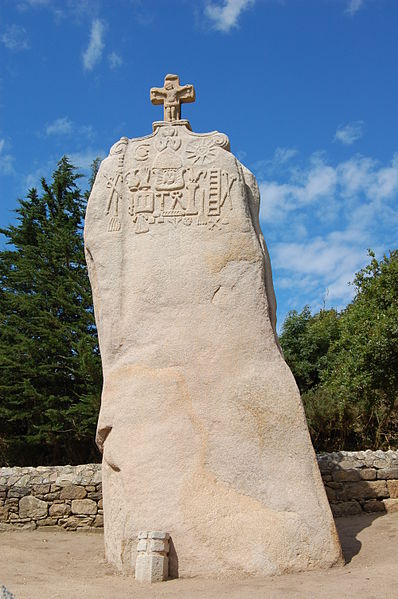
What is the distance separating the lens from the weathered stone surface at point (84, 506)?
834 centimetres

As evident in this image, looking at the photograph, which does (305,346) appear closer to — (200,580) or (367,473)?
(367,473)

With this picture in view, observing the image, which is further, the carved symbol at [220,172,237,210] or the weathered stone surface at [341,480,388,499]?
the weathered stone surface at [341,480,388,499]

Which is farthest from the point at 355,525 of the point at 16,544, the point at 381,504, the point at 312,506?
the point at 16,544

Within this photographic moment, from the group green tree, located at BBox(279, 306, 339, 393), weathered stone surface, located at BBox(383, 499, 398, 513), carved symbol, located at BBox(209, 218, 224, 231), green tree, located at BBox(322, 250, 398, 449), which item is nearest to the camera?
carved symbol, located at BBox(209, 218, 224, 231)

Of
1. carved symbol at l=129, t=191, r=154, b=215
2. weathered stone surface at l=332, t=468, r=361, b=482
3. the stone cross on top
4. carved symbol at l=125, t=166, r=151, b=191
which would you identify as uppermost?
the stone cross on top

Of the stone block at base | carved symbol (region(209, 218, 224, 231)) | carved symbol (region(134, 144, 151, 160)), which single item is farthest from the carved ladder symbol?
the stone block at base

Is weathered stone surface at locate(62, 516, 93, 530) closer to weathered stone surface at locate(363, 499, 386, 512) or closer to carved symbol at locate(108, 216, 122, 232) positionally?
weathered stone surface at locate(363, 499, 386, 512)

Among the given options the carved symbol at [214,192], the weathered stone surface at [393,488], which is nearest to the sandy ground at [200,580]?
the weathered stone surface at [393,488]

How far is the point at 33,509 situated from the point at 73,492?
0.60m

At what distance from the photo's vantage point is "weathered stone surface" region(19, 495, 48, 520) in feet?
27.4

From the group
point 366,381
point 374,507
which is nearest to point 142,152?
point 374,507

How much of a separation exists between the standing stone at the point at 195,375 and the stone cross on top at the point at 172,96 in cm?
29

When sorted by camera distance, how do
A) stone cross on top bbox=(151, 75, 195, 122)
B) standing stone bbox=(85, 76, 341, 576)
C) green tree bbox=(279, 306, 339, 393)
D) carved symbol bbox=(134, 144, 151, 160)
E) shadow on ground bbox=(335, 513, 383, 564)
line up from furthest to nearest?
green tree bbox=(279, 306, 339, 393), stone cross on top bbox=(151, 75, 195, 122), carved symbol bbox=(134, 144, 151, 160), shadow on ground bbox=(335, 513, 383, 564), standing stone bbox=(85, 76, 341, 576)

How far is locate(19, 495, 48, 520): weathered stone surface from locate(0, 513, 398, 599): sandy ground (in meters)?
1.53
